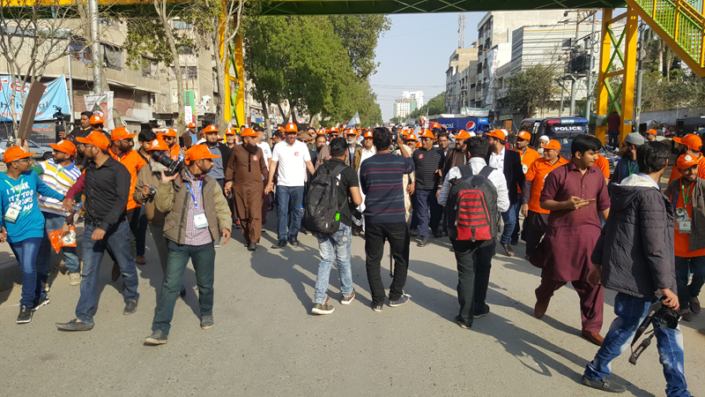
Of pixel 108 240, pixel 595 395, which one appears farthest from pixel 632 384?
pixel 108 240

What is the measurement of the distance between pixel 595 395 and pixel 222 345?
2837 millimetres

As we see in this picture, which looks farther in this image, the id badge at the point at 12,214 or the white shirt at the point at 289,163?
the white shirt at the point at 289,163

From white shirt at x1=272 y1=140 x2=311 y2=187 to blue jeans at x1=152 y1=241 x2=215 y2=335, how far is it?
3432 millimetres

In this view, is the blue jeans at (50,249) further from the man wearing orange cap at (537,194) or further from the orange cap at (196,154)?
the man wearing orange cap at (537,194)

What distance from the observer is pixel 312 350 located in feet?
13.0

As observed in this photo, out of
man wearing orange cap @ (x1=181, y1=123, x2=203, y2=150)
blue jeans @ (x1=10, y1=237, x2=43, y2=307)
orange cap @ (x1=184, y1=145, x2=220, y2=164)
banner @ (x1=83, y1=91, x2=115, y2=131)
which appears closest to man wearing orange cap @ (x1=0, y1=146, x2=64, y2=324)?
blue jeans @ (x1=10, y1=237, x2=43, y2=307)

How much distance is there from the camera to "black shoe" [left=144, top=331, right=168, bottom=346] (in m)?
4.00

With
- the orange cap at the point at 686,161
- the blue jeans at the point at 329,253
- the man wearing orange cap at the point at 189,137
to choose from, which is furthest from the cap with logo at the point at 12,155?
the orange cap at the point at 686,161

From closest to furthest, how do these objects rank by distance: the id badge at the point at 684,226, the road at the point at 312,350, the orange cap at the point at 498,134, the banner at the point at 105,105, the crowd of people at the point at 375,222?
1. the road at the point at 312,350
2. the crowd of people at the point at 375,222
3. the id badge at the point at 684,226
4. the orange cap at the point at 498,134
5. the banner at the point at 105,105

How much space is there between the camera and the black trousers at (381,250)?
470 centimetres

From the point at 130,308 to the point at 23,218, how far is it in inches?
51.1

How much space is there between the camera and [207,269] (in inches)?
168

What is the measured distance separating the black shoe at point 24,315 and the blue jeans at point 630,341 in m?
4.87

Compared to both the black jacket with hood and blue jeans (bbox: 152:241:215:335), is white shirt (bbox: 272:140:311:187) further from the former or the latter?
the black jacket with hood
